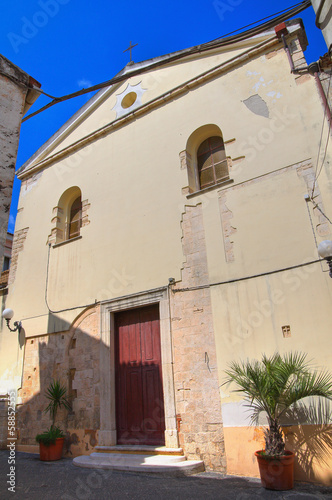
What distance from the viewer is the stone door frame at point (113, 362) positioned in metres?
6.32

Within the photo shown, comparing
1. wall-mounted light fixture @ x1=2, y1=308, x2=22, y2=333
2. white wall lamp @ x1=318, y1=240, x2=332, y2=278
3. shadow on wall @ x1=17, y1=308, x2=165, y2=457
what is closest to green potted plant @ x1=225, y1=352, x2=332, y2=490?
white wall lamp @ x1=318, y1=240, x2=332, y2=278

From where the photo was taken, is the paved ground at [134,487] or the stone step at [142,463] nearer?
the paved ground at [134,487]

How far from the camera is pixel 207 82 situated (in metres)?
8.24

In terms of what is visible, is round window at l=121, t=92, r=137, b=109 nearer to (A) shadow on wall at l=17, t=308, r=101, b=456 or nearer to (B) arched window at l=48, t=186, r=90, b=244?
(B) arched window at l=48, t=186, r=90, b=244

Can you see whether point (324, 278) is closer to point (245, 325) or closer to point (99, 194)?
point (245, 325)

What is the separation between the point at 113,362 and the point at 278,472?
12.6 feet

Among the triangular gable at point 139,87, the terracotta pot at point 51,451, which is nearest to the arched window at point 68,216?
the triangular gable at point 139,87

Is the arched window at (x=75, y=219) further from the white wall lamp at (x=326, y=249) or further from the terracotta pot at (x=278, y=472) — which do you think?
the terracotta pot at (x=278, y=472)

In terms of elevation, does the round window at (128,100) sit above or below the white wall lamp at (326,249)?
above

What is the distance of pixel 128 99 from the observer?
9891 millimetres

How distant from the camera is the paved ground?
4312mm

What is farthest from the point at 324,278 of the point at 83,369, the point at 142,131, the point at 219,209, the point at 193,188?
the point at 142,131

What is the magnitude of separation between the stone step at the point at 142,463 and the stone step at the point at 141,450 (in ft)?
0.19

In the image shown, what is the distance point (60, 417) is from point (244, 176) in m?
6.16
